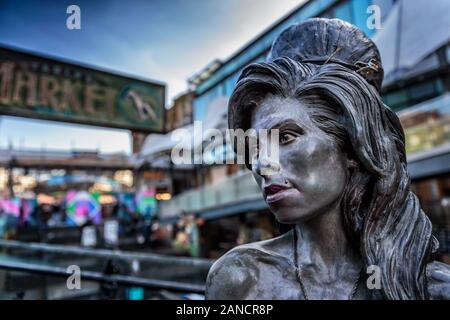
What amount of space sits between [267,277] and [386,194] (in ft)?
1.59

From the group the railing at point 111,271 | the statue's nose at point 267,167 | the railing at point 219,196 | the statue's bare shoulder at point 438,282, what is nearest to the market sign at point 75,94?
the railing at point 111,271

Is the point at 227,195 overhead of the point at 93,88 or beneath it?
beneath

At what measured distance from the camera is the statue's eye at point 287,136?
100 centimetres

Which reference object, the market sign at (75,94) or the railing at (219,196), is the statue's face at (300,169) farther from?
the railing at (219,196)

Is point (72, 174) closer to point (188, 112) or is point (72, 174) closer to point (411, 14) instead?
point (188, 112)

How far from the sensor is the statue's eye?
3.28 ft

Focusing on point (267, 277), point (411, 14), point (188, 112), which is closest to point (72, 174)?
point (188, 112)

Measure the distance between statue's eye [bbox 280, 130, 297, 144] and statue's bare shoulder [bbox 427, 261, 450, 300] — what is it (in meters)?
0.62

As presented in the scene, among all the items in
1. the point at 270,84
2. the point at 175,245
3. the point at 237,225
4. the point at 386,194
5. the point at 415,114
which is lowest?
the point at 175,245

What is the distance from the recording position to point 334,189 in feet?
3.33

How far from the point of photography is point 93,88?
3.68 meters

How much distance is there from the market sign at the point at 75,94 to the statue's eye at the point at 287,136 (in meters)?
3.21

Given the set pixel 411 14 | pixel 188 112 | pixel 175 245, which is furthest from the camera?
pixel 175 245

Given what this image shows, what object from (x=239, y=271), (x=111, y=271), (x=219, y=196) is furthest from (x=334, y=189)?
(x=219, y=196)
